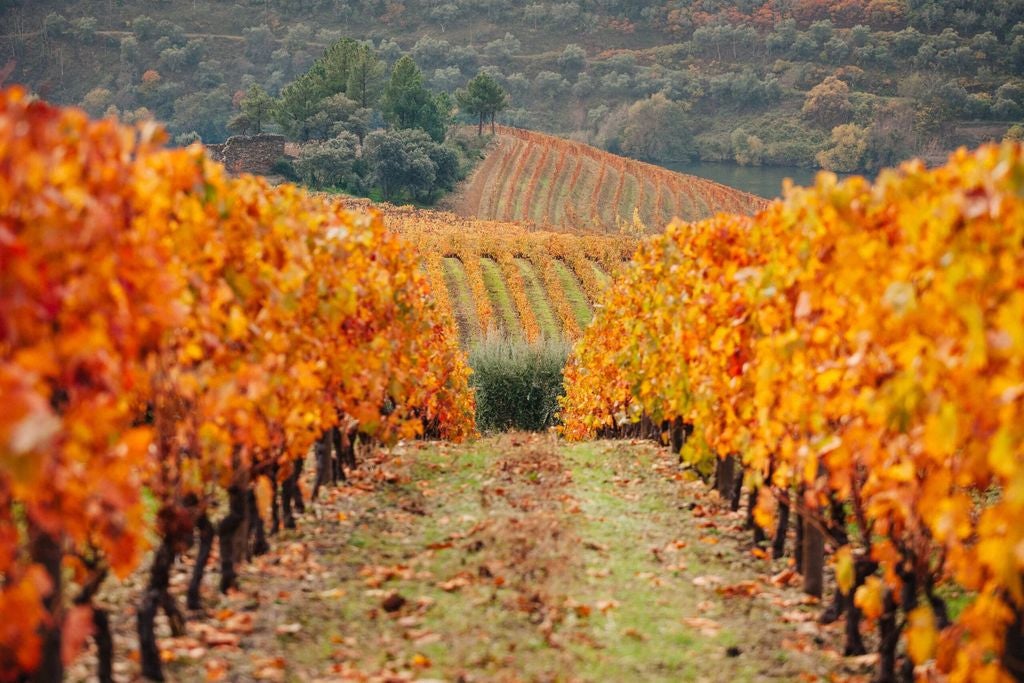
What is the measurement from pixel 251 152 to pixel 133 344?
2589 inches

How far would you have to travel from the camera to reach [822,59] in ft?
395

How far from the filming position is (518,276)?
39906 mm

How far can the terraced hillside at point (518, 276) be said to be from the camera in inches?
1430

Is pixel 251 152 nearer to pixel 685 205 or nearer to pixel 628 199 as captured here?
pixel 628 199

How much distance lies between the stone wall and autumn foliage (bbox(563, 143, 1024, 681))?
61279 mm

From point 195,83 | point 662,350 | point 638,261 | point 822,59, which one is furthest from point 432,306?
point 822,59

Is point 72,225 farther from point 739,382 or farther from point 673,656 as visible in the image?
point 739,382

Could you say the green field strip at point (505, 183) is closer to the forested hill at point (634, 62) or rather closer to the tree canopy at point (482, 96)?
the tree canopy at point (482, 96)

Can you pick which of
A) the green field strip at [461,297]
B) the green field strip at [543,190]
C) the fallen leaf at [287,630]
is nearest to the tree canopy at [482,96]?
the green field strip at [543,190]

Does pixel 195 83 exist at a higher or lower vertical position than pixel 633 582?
higher

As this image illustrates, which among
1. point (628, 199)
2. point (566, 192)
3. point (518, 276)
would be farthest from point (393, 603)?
point (566, 192)

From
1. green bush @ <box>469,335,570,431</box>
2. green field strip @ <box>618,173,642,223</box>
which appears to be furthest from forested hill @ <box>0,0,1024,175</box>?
green bush @ <box>469,335,570,431</box>

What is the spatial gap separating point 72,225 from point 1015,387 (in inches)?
115

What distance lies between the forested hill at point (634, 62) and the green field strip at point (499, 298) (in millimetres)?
57684
